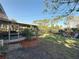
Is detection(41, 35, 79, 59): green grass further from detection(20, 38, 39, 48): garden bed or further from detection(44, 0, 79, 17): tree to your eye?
detection(44, 0, 79, 17): tree

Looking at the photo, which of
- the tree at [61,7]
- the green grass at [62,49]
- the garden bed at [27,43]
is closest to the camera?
the tree at [61,7]

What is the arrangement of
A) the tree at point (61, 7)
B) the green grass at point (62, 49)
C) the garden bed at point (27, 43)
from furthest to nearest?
the garden bed at point (27, 43) → the green grass at point (62, 49) → the tree at point (61, 7)

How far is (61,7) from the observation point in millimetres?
11484

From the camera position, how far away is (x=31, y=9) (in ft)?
115

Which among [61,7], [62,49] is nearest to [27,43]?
[62,49]

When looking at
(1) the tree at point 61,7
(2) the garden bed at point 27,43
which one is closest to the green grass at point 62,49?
(2) the garden bed at point 27,43

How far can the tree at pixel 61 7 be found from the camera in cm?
1086

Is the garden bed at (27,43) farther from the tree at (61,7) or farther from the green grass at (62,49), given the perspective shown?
the tree at (61,7)

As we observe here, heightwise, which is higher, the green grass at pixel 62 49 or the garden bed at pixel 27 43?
the garden bed at pixel 27 43

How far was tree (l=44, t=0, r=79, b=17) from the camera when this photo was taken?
10859 millimetres

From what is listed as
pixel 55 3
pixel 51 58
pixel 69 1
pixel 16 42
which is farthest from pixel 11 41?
pixel 69 1

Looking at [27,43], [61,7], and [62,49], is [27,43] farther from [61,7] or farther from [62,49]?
[61,7]

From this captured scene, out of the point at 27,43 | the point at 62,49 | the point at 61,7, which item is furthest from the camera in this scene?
the point at 62,49

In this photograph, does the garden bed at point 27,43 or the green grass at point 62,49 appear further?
the garden bed at point 27,43
